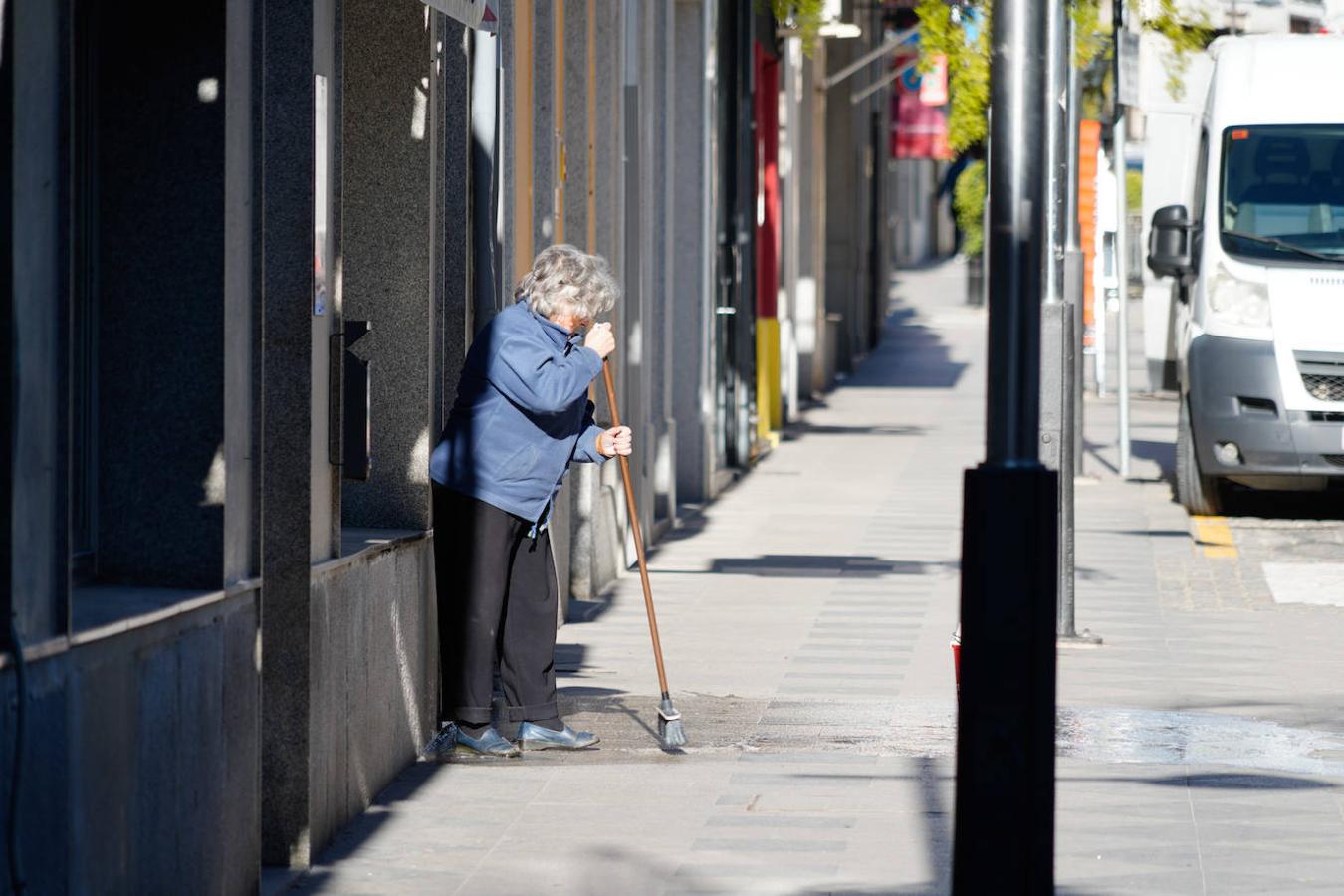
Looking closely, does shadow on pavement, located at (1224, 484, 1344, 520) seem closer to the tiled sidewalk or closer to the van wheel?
the van wheel

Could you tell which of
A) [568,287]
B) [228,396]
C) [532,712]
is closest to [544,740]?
[532,712]

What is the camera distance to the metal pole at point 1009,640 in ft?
13.9

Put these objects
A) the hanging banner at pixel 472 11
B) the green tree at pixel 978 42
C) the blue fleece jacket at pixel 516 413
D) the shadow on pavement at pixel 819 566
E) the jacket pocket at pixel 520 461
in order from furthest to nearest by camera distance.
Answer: the green tree at pixel 978 42 → the shadow on pavement at pixel 819 566 → the jacket pocket at pixel 520 461 → the blue fleece jacket at pixel 516 413 → the hanging banner at pixel 472 11

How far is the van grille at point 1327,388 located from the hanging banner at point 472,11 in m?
8.52

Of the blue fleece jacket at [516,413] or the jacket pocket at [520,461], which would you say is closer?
the blue fleece jacket at [516,413]

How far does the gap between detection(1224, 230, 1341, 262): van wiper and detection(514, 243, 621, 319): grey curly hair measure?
875 cm

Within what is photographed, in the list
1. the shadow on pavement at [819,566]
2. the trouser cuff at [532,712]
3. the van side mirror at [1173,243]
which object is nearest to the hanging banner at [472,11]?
the trouser cuff at [532,712]

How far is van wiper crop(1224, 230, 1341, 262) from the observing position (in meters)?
15.7

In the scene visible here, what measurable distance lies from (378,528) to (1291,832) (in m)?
3.00

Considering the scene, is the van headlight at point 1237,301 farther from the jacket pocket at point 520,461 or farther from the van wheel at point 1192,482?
the jacket pocket at point 520,461

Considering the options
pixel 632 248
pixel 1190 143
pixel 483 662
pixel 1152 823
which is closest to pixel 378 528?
pixel 483 662

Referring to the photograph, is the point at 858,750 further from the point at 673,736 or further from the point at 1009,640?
the point at 1009,640

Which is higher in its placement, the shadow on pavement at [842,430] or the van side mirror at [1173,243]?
the van side mirror at [1173,243]

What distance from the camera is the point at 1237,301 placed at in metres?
15.8
